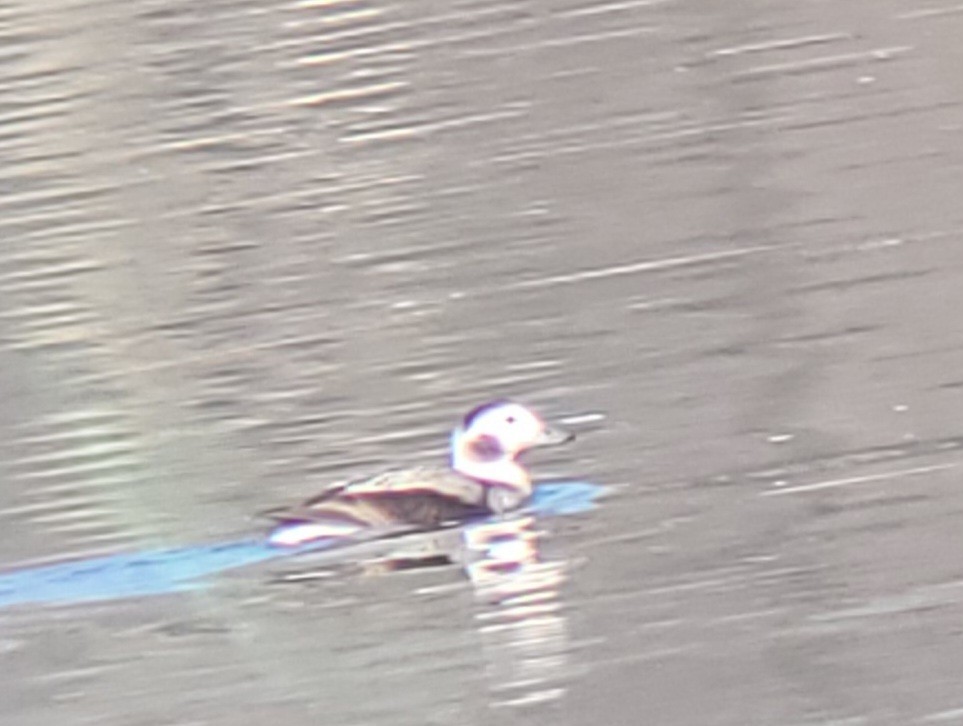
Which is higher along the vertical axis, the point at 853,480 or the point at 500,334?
the point at 500,334

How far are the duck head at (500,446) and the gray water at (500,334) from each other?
3cm

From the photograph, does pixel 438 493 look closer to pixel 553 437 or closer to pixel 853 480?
pixel 553 437

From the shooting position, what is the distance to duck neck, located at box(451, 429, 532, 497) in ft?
4.46

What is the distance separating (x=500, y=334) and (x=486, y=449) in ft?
0.55

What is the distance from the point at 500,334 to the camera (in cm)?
152

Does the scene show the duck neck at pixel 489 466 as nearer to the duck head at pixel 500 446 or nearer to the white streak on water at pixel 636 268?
the duck head at pixel 500 446

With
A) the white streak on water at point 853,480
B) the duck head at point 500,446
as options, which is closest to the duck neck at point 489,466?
the duck head at point 500,446

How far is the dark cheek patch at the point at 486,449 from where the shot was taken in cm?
136

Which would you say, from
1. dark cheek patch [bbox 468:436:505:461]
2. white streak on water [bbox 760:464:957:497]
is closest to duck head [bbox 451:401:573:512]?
dark cheek patch [bbox 468:436:505:461]

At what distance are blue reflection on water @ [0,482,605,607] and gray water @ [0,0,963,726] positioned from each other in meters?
0.02

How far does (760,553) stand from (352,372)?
372 mm

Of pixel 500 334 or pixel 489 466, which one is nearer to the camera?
pixel 489 466

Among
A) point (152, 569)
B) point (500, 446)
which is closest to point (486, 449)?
point (500, 446)

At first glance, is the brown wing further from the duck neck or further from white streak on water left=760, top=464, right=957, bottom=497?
white streak on water left=760, top=464, right=957, bottom=497
